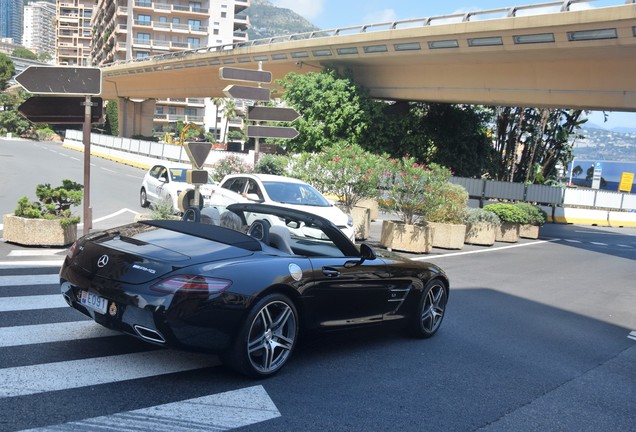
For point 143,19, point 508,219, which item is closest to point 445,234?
point 508,219

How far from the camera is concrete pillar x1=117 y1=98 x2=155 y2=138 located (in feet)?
249

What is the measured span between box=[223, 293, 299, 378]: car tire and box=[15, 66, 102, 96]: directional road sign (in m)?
5.94

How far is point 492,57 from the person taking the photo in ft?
85.7

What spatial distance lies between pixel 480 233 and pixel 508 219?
247 cm

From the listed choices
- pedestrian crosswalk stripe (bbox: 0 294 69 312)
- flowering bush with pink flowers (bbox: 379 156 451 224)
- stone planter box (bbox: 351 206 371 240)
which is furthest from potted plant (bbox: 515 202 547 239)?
pedestrian crosswalk stripe (bbox: 0 294 69 312)

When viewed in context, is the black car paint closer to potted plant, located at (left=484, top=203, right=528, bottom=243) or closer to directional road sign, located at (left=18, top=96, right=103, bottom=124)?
directional road sign, located at (left=18, top=96, right=103, bottom=124)

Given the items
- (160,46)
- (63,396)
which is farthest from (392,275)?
(160,46)

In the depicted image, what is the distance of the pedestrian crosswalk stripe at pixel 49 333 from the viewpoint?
218 inches

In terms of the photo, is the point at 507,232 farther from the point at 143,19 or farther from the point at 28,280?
the point at 143,19

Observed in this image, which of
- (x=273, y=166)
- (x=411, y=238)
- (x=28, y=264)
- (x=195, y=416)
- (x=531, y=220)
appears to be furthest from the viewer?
(x=531, y=220)

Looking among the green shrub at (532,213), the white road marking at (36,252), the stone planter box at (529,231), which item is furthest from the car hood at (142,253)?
the stone planter box at (529,231)

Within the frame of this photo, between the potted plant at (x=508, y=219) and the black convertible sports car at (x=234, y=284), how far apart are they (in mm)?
14859

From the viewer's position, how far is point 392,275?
639cm

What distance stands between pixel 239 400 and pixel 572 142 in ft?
131
